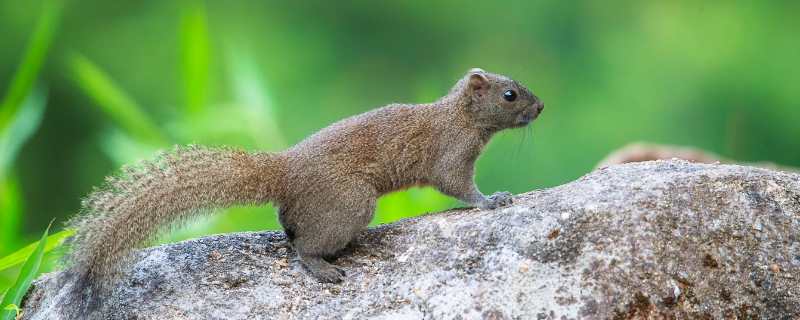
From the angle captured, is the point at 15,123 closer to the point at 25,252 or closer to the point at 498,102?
the point at 25,252

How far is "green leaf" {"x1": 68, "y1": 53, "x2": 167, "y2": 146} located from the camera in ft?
19.6

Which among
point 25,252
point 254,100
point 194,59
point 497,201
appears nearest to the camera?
point 25,252

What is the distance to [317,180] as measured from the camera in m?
3.66

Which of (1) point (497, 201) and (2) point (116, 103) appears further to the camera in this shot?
(2) point (116, 103)

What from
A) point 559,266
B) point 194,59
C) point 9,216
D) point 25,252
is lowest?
point 559,266

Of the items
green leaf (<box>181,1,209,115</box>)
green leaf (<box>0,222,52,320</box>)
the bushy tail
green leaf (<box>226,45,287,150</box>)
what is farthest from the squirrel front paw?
green leaf (<box>181,1,209,115</box>)

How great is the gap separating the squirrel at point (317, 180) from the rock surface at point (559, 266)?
167 millimetres

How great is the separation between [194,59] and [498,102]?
2.81 metres

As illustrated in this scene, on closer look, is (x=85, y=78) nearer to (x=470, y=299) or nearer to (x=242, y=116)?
(x=242, y=116)

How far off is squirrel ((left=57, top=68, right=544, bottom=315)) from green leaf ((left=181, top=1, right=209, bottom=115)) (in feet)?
7.81

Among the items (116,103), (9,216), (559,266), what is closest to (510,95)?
(559,266)

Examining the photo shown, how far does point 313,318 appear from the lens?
3.13 meters

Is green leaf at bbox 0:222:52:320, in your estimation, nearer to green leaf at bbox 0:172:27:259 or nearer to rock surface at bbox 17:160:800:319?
rock surface at bbox 17:160:800:319

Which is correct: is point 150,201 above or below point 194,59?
below
